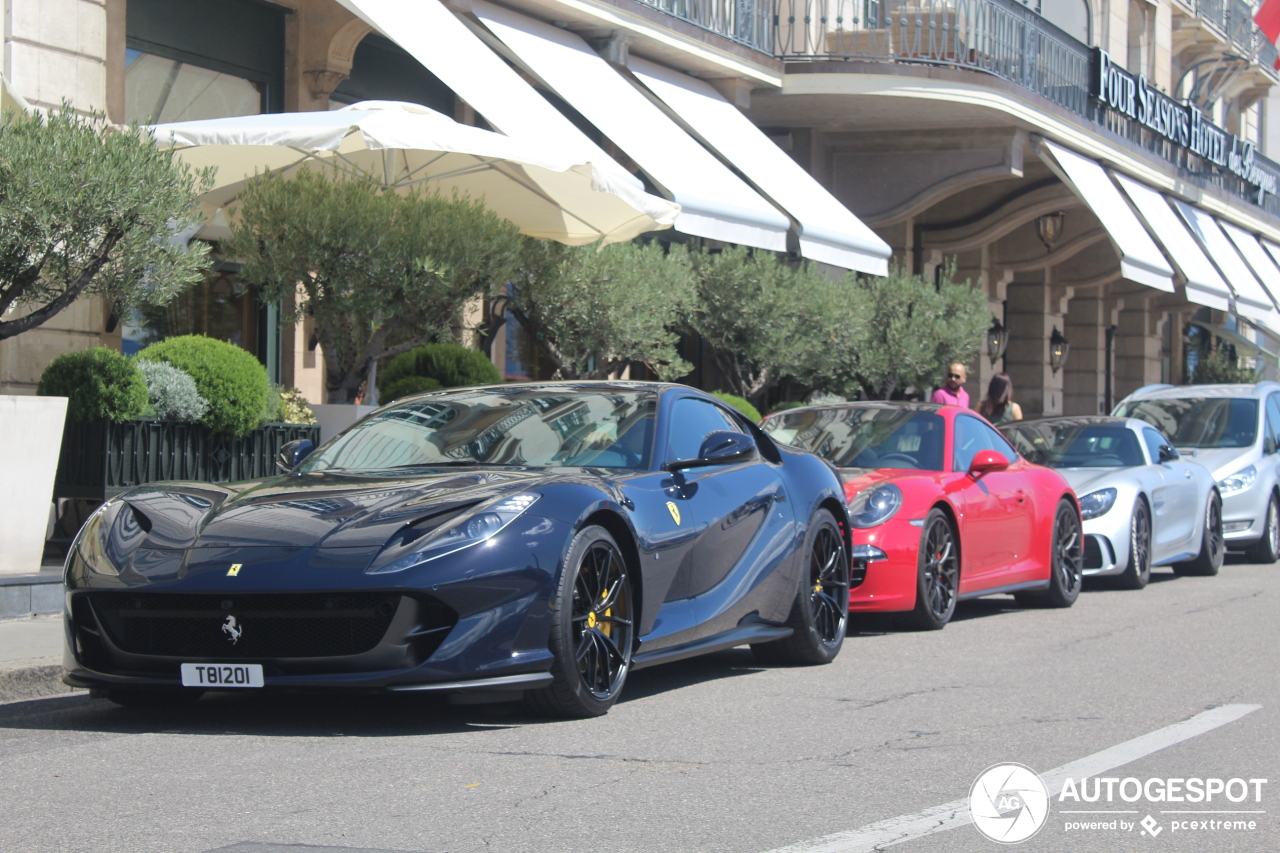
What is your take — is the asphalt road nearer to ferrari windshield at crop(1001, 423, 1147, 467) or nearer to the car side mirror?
the car side mirror

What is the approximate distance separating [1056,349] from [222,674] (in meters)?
28.7

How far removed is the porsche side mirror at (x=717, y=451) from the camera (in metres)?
6.92

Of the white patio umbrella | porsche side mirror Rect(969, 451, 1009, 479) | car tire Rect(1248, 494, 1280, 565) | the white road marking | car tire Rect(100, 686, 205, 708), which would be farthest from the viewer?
car tire Rect(1248, 494, 1280, 565)

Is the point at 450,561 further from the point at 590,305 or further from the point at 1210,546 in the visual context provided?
the point at 1210,546

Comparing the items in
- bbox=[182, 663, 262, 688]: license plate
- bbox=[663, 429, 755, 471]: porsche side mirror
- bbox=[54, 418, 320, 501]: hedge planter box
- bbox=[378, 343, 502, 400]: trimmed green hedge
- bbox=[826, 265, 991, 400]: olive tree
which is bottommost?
bbox=[182, 663, 262, 688]: license plate

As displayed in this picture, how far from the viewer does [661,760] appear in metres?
5.55

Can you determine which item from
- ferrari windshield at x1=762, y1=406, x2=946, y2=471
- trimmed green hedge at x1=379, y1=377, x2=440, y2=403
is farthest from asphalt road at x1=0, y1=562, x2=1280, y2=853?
trimmed green hedge at x1=379, y1=377, x2=440, y2=403

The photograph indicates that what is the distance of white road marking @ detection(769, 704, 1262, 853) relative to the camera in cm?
437

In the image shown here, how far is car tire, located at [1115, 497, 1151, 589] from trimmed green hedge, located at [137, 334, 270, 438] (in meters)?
6.88

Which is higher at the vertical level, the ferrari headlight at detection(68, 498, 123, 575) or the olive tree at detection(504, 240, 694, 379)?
the olive tree at detection(504, 240, 694, 379)

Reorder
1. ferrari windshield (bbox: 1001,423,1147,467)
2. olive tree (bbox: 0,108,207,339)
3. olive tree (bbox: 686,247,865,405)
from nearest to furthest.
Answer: olive tree (bbox: 0,108,207,339), ferrari windshield (bbox: 1001,423,1147,467), olive tree (bbox: 686,247,865,405)

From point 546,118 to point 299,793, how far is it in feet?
31.2

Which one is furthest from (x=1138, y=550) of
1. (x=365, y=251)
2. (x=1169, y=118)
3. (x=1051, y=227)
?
(x=1169, y=118)

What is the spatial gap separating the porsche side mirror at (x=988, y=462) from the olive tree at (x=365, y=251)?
389 centimetres
